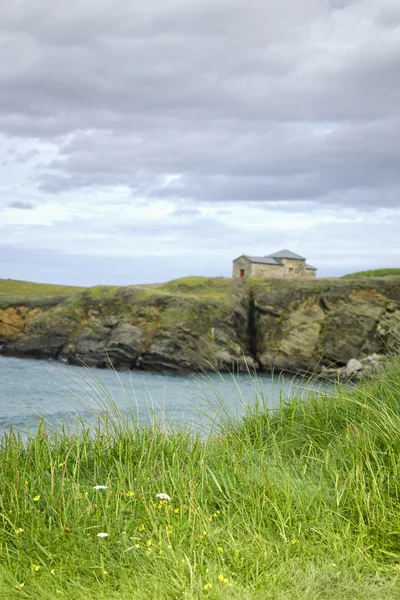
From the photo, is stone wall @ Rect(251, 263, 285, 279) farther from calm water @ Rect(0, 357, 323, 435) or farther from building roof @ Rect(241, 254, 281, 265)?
calm water @ Rect(0, 357, 323, 435)

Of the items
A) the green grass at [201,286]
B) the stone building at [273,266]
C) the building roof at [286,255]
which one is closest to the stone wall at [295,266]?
the stone building at [273,266]

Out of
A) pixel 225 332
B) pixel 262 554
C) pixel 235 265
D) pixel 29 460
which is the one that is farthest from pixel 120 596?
pixel 235 265

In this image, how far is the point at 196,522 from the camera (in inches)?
205

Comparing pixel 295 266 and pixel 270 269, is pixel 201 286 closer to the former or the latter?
pixel 270 269

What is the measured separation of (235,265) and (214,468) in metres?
63.6

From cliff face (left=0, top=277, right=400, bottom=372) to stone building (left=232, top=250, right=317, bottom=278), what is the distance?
8505 millimetres

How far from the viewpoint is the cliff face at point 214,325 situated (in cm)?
5012

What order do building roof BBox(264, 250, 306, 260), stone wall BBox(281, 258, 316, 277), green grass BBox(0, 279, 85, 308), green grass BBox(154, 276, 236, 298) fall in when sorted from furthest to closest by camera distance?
building roof BBox(264, 250, 306, 260) < stone wall BBox(281, 258, 316, 277) < green grass BBox(0, 279, 85, 308) < green grass BBox(154, 276, 236, 298)

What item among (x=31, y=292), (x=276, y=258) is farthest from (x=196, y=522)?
(x=31, y=292)

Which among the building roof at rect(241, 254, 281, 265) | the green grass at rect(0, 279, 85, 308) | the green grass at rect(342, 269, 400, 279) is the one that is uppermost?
the building roof at rect(241, 254, 281, 265)

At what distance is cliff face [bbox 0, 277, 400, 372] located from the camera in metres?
50.1

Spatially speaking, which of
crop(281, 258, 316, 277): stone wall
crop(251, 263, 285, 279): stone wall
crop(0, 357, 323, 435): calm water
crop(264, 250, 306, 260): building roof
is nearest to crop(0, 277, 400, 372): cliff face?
crop(0, 357, 323, 435): calm water

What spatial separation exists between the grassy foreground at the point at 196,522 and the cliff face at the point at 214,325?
4138 cm

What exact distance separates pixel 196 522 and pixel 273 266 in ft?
210
